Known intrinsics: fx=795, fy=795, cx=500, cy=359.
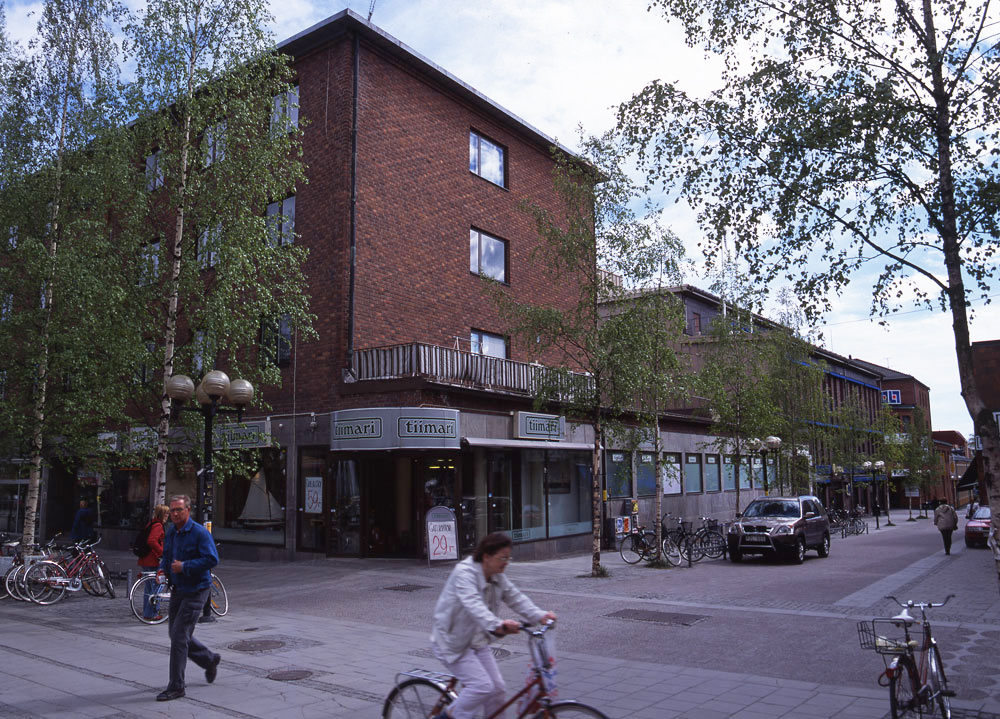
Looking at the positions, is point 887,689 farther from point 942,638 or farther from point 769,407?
point 769,407

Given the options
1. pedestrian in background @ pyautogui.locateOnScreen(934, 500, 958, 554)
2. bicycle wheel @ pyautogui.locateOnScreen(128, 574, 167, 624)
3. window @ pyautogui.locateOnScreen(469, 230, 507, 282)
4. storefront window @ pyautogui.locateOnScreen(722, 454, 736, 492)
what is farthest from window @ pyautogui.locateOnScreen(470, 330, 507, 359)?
storefront window @ pyautogui.locateOnScreen(722, 454, 736, 492)

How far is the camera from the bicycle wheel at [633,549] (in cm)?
2147

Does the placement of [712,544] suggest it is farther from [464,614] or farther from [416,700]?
[464,614]

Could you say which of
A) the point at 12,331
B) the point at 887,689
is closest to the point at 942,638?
the point at 887,689

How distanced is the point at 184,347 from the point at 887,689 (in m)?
13.0

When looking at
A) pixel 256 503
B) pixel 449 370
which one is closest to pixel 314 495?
pixel 256 503

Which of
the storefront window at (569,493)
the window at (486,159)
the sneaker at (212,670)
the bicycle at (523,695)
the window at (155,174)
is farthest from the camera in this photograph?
the window at (486,159)

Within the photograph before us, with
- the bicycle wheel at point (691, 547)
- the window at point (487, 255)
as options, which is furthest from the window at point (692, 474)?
the window at point (487, 255)

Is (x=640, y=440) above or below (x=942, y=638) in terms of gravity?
above

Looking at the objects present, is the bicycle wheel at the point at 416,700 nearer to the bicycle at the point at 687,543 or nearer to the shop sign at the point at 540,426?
the shop sign at the point at 540,426

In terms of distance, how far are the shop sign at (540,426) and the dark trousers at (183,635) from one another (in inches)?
554

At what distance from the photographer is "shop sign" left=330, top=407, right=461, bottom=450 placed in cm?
1867

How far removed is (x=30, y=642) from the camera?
412 inches

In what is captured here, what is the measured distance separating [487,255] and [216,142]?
11067 mm
